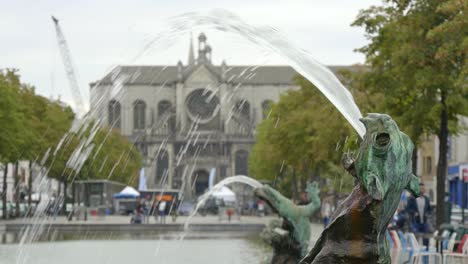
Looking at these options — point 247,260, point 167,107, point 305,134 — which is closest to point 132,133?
point 167,107

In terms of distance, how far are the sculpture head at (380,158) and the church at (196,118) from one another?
451ft

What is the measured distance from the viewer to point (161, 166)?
154m

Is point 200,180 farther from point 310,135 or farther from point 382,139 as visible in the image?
point 382,139

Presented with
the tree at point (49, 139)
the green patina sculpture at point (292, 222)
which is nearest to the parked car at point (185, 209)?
the tree at point (49, 139)

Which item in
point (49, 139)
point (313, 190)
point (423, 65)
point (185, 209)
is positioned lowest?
point (185, 209)

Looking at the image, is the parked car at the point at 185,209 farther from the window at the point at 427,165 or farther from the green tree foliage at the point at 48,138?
the window at the point at 427,165

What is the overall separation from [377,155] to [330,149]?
36544mm

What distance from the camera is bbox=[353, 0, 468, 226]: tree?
2358cm

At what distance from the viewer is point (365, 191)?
774 centimetres

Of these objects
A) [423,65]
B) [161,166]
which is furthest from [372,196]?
[161,166]

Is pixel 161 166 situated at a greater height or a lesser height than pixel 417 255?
lesser

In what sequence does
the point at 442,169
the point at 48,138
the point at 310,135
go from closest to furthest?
the point at 442,169, the point at 310,135, the point at 48,138

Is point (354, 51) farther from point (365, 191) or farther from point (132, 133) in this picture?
point (132, 133)

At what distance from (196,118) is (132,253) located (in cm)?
12657
